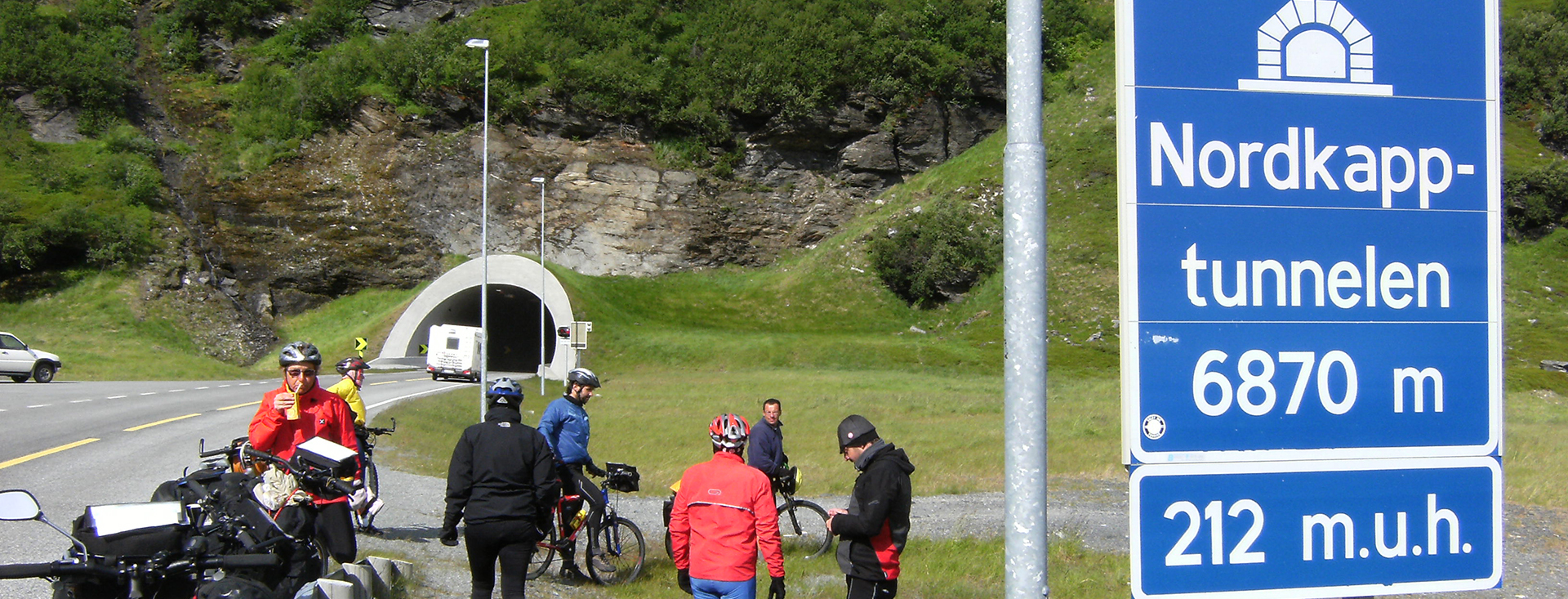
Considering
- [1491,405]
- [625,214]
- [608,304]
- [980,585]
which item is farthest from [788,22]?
[1491,405]

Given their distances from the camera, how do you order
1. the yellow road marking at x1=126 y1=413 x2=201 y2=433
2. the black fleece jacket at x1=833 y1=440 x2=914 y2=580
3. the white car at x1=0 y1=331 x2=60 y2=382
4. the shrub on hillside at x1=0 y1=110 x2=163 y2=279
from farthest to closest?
the shrub on hillside at x1=0 y1=110 x2=163 y2=279, the white car at x1=0 y1=331 x2=60 y2=382, the yellow road marking at x1=126 y1=413 x2=201 y2=433, the black fleece jacket at x1=833 y1=440 x2=914 y2=580

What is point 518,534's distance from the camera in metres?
6.13

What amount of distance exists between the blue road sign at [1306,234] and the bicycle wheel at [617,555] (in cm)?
724

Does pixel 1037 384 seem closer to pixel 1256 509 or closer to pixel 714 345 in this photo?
pixel 1256 509

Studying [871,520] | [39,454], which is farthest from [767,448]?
[39,454]

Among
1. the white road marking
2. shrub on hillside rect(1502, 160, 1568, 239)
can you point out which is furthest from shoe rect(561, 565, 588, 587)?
shrub on hillside rect(1502, 160, 1568, 239)

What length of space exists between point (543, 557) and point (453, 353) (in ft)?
120

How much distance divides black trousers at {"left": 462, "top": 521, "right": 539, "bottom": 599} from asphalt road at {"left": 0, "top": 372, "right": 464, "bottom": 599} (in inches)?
105

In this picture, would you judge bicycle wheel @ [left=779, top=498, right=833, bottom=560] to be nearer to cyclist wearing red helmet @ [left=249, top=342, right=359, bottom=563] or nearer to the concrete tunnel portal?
cyclist wearing red helmet @ [left=249, top=342, right=359, bottom=563]

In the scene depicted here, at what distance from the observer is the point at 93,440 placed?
643 inches

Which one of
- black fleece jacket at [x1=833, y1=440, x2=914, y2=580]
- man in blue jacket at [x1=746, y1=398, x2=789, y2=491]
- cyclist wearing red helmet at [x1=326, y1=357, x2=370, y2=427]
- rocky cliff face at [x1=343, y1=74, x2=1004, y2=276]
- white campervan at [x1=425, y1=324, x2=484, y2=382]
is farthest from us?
rocky cliff face at [x1=343, y1=74, x2=1004, y2=276]

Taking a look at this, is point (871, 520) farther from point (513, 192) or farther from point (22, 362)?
point (513, 192)

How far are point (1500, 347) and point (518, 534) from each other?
4980mm

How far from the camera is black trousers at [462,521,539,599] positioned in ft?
20.0
